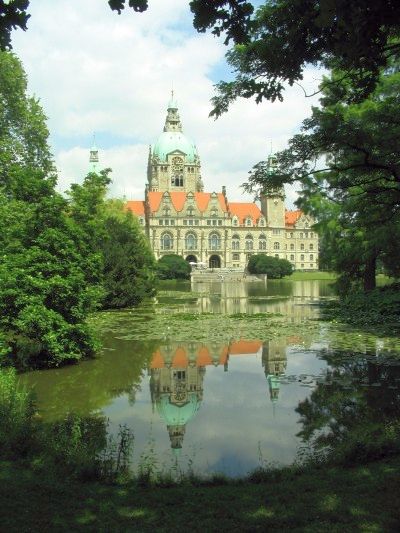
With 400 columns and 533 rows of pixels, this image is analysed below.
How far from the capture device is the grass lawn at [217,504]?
12.9ft

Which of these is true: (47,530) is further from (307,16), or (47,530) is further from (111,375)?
(111,375)

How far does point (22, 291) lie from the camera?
10875 millimetres

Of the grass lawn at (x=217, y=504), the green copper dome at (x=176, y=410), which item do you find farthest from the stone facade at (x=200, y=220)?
the grass lawn at (x=217, y=504)

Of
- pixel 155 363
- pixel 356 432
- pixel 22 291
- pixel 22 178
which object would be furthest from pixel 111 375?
pixel 22 178

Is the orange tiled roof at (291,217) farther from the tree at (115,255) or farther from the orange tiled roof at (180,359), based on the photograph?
the orange tiled roof at (180,359)

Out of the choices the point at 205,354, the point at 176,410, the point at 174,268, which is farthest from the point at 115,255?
the point at 174,268

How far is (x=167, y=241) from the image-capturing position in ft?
349

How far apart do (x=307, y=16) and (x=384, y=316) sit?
46.5ft

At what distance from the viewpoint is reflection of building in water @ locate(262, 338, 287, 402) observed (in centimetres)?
947

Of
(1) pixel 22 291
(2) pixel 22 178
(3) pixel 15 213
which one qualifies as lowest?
(1) pixel 22 291

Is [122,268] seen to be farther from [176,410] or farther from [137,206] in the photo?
[137,206]

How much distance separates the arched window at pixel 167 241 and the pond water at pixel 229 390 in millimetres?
90157

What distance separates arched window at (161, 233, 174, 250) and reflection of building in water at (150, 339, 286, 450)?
302 ft

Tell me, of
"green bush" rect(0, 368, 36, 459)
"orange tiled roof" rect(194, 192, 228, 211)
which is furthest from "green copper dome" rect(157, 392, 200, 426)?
"orange tiled roof" rect(194, 192, 228, 211)
